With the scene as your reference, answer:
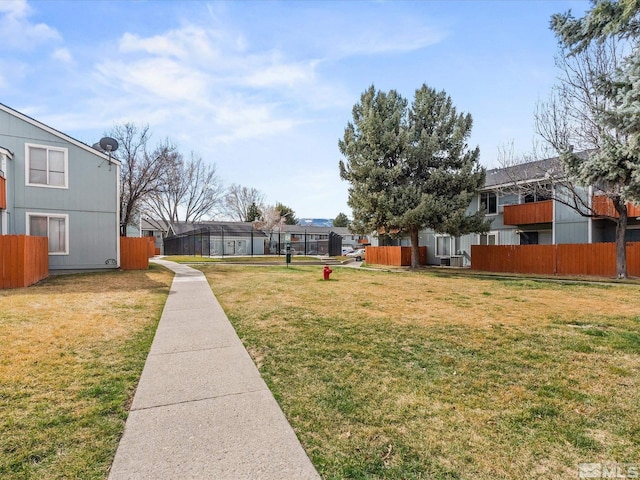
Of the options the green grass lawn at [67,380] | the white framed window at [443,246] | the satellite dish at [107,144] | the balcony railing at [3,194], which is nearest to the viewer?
the green grass lawn at [67,380]

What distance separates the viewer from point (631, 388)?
3.35 m

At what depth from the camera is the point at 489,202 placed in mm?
22859

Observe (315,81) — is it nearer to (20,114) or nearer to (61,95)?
(61,95)

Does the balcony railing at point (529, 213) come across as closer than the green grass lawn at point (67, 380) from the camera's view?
No

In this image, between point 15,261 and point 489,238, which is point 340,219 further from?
point 15,261

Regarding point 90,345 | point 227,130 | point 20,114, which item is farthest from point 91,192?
point 90,345

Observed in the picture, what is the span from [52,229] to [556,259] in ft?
75.2

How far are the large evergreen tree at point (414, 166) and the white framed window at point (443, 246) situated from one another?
6149 millimetres

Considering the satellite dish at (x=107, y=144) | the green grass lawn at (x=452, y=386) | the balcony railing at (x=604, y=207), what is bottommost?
the green grass lawn at (x=452, y=386)

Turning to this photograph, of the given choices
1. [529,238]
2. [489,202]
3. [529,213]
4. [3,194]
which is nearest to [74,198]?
[3,194]

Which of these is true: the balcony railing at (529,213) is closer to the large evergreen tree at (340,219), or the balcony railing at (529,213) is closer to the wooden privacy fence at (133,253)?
the wooden privacy fence at (133,253)

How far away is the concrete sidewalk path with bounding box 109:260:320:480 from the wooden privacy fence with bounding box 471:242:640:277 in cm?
1792

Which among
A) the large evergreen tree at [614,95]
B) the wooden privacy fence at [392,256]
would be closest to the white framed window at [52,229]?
the large evergreen tree at [614,95]

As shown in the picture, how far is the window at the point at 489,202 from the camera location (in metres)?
22.5
